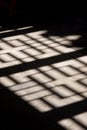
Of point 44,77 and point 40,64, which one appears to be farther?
point 40,64

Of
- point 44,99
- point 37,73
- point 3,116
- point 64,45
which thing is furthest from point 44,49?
point 3,116

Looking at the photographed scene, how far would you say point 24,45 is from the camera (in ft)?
14.7

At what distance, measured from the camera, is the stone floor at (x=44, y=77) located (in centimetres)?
291

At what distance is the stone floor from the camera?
291 cm

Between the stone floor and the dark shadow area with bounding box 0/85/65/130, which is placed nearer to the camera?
the dark shadow area with bounding box 0/85/65/130

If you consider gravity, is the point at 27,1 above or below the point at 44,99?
above

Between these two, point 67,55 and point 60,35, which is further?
point 60,35

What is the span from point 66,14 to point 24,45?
5.12 ft

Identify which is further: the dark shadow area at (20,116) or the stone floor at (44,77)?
the stone floor at (44,77)

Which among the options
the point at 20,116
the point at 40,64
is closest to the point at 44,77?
the point at 40,64

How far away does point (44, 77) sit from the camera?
3607 millimetres

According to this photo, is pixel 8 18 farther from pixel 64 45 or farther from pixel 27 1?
pixel 64 45

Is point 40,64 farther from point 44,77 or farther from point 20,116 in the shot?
point 20,116

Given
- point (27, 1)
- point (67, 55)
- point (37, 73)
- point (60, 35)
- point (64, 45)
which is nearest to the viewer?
point (37, 73)
